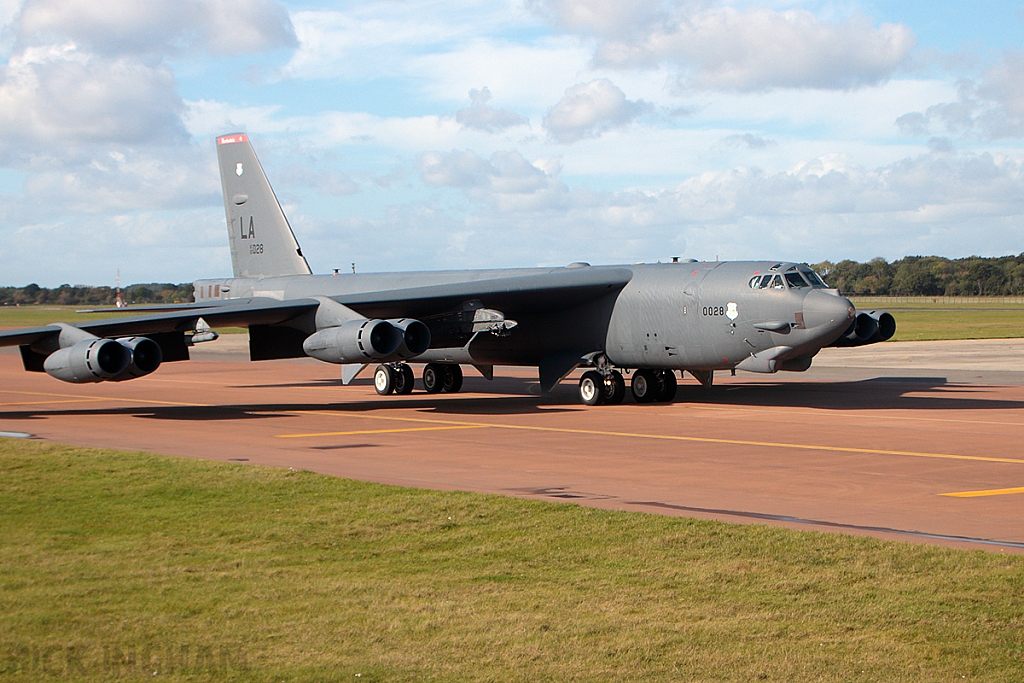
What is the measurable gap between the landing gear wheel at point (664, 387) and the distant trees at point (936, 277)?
380 feet

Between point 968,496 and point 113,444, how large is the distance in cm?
1250

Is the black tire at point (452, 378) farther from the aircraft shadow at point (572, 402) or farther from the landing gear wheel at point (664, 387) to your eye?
the landing gear wheel at point (664, 387)

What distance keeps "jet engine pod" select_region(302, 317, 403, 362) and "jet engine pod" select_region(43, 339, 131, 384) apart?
380 centimetres

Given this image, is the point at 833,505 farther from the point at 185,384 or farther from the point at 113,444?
the point at 185,384

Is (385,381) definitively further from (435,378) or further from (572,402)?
(572,402)

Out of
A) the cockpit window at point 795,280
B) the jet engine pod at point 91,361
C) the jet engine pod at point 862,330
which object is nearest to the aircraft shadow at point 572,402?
the jet engine pod at point 862,330

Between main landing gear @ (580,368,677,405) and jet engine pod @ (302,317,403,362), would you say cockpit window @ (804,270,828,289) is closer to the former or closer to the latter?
main landing gear @ (580,368,677,405)

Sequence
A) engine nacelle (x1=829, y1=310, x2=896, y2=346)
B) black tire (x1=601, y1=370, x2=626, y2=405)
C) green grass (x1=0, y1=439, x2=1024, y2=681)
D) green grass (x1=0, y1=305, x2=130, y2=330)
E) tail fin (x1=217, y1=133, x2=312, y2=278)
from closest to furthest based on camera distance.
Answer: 1. green grass (x1=0, y1=439, x2=1024, y2=681)
2. black tire (x1=601, y1=370, x2=626, y2=405)
3. engine nacelle (x1=829, y1=310, x2=896, y2=346)
4. tail fin (x1=217, y1=133, x2=312, y2=278)
5. green grass (x1=0, y1=305, x2=130, y2=330)

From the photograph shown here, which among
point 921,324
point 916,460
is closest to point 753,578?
point 916,460

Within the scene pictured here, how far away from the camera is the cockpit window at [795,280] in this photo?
21989 mm

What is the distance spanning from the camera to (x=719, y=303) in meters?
22.6

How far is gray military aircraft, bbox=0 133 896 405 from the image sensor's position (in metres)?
21.7

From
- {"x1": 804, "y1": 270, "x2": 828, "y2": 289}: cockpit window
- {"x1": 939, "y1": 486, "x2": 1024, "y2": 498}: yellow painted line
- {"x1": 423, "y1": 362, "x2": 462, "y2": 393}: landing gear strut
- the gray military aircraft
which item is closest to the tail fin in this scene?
the gray military aircraft

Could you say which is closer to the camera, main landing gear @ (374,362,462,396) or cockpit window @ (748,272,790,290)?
cockpit window @ (748,272,790,290)
